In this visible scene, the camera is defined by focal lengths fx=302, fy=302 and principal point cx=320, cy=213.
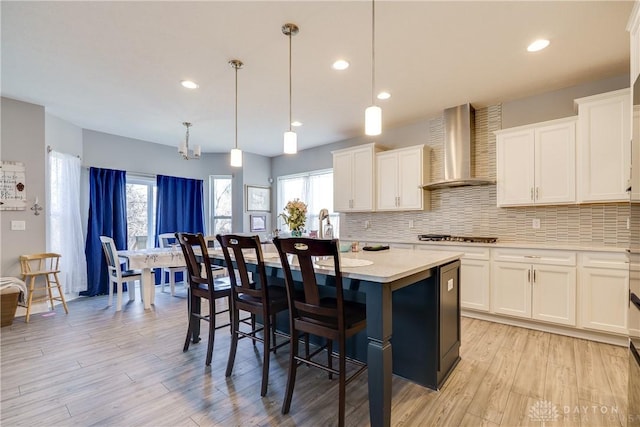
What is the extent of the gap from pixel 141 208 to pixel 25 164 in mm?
1945

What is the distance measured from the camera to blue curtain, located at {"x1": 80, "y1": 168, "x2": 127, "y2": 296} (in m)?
4.76

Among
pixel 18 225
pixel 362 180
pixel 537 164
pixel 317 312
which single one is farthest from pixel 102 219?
pixel 537 164

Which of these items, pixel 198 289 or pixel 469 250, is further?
pixel 469 250

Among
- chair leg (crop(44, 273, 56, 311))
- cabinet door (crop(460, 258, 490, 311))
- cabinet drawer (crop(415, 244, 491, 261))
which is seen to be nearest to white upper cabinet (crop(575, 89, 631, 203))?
cabinet drawer (crop(415, 244, 491, 261))

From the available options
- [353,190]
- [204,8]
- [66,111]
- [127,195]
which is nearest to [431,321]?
[204,8]

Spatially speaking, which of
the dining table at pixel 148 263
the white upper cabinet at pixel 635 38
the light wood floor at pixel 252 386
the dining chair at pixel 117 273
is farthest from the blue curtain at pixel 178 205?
the white upper cabinet at pixel 635 38

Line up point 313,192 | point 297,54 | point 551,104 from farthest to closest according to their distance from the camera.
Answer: point 313,192
point 551,104
point 297,54

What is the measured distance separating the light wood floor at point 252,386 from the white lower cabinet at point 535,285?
0.25 meters

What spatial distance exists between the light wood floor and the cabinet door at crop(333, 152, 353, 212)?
265 centimetres

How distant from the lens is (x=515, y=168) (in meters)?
3.50

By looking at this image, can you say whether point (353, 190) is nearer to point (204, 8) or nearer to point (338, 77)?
point (338, 77)

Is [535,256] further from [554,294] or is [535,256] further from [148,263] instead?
[148,263]

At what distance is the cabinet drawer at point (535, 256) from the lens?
3.01 meters

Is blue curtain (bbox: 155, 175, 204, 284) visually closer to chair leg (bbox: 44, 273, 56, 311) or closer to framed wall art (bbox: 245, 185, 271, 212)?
framed wall art (bbox: 245, 185, 271, 212)
